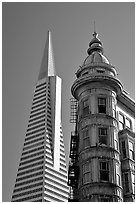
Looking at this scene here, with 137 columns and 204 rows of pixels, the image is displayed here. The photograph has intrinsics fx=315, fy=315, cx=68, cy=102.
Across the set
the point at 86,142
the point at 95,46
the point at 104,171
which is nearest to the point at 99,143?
the point at 86,142

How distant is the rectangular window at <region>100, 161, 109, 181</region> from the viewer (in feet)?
94.3

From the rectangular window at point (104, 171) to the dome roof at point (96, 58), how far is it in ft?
41.7

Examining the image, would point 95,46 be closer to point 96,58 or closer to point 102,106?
point 96,58

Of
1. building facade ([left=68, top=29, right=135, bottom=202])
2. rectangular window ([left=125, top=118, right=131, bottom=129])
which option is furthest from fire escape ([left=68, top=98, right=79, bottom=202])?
rectangular window ([left=125, top=118, right=131, bottom=129])

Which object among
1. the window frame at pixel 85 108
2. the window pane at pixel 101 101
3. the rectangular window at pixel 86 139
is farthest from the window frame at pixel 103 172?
the window pane at pixel 101 101

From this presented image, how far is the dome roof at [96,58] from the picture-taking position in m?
36.8

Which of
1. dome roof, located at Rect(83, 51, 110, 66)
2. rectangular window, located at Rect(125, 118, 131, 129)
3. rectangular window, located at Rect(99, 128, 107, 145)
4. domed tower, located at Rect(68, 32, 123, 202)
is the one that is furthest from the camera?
rectangular window, located at Rect(125, 118, 131, 129)

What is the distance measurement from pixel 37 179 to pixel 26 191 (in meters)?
9.87

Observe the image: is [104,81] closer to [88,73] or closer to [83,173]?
[88,73]

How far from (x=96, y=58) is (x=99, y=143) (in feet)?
37.5

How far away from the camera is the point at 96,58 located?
37.2m

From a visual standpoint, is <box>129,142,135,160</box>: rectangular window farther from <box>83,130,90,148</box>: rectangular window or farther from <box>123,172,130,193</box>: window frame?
<box>83,130,90,148</box>: rectangular window

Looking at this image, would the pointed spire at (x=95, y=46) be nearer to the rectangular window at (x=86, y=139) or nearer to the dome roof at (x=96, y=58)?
the dome roof at (x=96, y=58)

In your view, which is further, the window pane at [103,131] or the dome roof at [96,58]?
the dome roof at [96,58]
